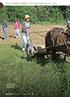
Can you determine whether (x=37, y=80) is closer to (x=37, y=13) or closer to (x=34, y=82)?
(x=34, y=82)

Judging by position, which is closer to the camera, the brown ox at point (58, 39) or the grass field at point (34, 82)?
the grass field at point (34, 82)

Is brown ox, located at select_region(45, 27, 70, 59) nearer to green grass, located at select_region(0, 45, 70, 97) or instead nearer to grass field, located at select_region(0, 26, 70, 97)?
green grass, located at select_region(0, 45, 70, 97)

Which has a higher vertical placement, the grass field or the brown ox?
the grass field

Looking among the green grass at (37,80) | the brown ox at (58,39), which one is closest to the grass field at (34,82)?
the green grass at (37,80)

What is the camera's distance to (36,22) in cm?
3644

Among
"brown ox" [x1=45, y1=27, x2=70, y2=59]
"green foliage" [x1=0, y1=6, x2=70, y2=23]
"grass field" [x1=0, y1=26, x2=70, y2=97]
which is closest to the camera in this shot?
"grass field" [x1=0, y1=26, x2=70, y2=97]

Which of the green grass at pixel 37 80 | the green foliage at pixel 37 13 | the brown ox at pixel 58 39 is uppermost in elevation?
the green grass at pixel 37 80

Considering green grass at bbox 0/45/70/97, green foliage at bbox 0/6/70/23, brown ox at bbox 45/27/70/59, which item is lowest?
green foliage at bbox 0/6/70/23

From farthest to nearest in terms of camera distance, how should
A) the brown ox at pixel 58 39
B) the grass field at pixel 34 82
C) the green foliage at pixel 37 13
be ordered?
the green foliage at pixel 37 13
the brown ox at pixel 58 39
the grass field at pixel 34 82

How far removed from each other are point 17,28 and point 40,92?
14674 mm

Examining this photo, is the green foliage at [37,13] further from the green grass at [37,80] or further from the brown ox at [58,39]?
the green grass at [37,80]

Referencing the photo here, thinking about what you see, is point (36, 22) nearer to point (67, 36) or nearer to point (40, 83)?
point (67, 36)

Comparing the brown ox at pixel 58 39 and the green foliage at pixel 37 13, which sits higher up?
the brown ox at pixel 58 39

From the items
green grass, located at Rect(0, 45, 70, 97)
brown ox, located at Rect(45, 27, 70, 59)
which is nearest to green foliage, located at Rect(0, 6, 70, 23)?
brown ox, located at Rect(45, 27, 70, 59)
